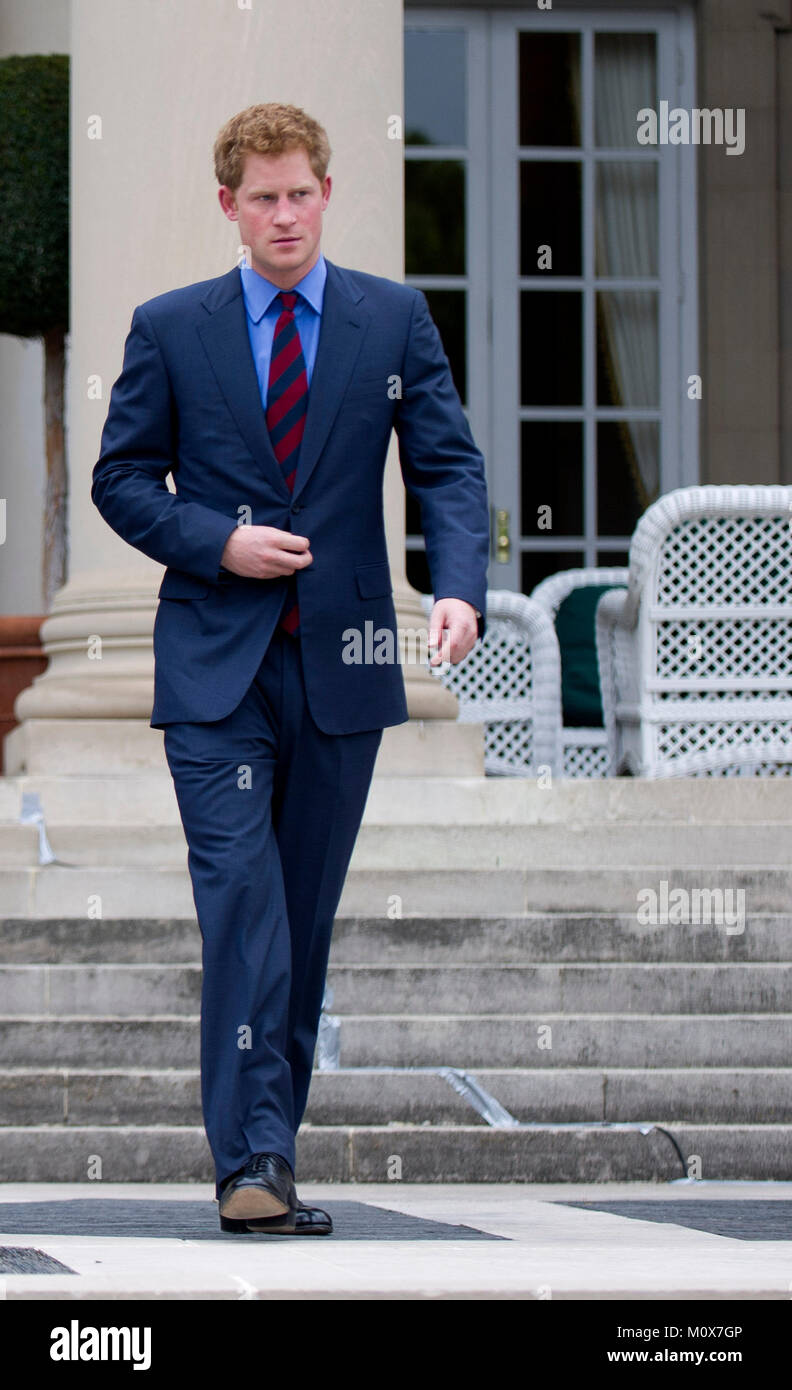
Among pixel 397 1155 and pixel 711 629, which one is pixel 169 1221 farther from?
pixel 711 629

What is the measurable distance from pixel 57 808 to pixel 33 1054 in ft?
4.11

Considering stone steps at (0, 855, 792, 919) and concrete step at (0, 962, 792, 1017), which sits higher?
stone steps at (0, 855, 792, 919)

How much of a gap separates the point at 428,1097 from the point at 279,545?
5.70 ft

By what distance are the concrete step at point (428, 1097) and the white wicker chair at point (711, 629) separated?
6.12 feet

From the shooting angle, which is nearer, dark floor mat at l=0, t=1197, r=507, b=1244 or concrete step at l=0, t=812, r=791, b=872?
dark floor mat at l=0, t=1197, r=507, b=1244

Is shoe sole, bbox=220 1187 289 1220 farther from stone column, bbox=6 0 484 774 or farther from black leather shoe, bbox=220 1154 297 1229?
stone column, bbox=6 0 484 774

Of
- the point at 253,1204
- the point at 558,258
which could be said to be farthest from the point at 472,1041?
the point at 558,258

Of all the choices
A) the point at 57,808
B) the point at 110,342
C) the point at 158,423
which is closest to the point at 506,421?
the point at 110,342

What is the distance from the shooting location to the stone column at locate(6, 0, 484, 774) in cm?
645

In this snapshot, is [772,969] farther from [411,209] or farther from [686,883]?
[411,209]

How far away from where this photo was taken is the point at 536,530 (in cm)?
1094

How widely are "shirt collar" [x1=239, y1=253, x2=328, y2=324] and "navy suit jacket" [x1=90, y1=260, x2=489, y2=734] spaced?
15 millimetres

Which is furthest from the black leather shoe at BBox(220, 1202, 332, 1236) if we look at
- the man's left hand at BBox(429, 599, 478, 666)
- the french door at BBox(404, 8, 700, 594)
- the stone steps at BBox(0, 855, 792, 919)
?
the french door at BBox(404, 8, 700, 594)

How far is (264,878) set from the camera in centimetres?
345
